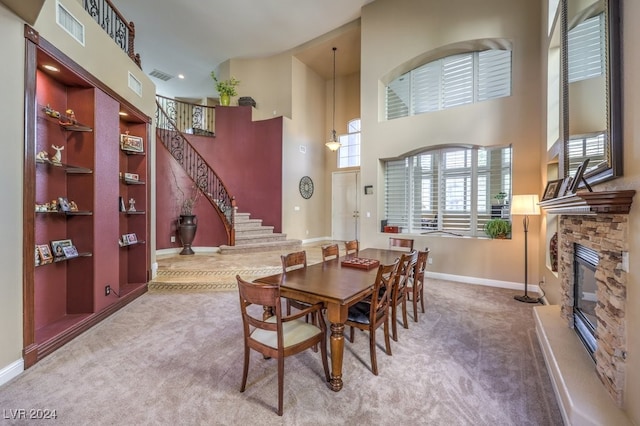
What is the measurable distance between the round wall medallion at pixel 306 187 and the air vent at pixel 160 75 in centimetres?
602

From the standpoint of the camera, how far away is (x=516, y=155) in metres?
4.56

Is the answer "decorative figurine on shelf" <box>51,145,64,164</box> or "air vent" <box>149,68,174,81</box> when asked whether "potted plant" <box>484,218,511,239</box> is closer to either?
"decorative figurine on shelf" <box>51,145,64,164</box>

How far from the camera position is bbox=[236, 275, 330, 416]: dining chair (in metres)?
1.79

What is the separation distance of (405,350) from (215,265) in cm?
389

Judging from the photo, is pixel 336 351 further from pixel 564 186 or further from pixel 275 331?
pixel 564 186

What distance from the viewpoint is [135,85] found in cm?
412

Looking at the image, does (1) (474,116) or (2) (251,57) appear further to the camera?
(2) (251,57)

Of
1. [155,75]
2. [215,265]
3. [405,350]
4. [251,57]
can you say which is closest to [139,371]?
[405,350]

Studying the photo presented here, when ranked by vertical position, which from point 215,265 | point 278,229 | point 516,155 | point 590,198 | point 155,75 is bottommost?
point 215,265

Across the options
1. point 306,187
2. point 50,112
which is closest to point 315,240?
point 306,187

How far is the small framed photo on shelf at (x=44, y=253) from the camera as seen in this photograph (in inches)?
108

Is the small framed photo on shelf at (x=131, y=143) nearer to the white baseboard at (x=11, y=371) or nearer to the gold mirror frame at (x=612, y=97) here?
the white baseboard at (x=11, y=371)

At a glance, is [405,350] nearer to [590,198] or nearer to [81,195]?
[590,198]

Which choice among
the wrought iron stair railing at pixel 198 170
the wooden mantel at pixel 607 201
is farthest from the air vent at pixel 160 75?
the wooden mantel at pixel 607 201
